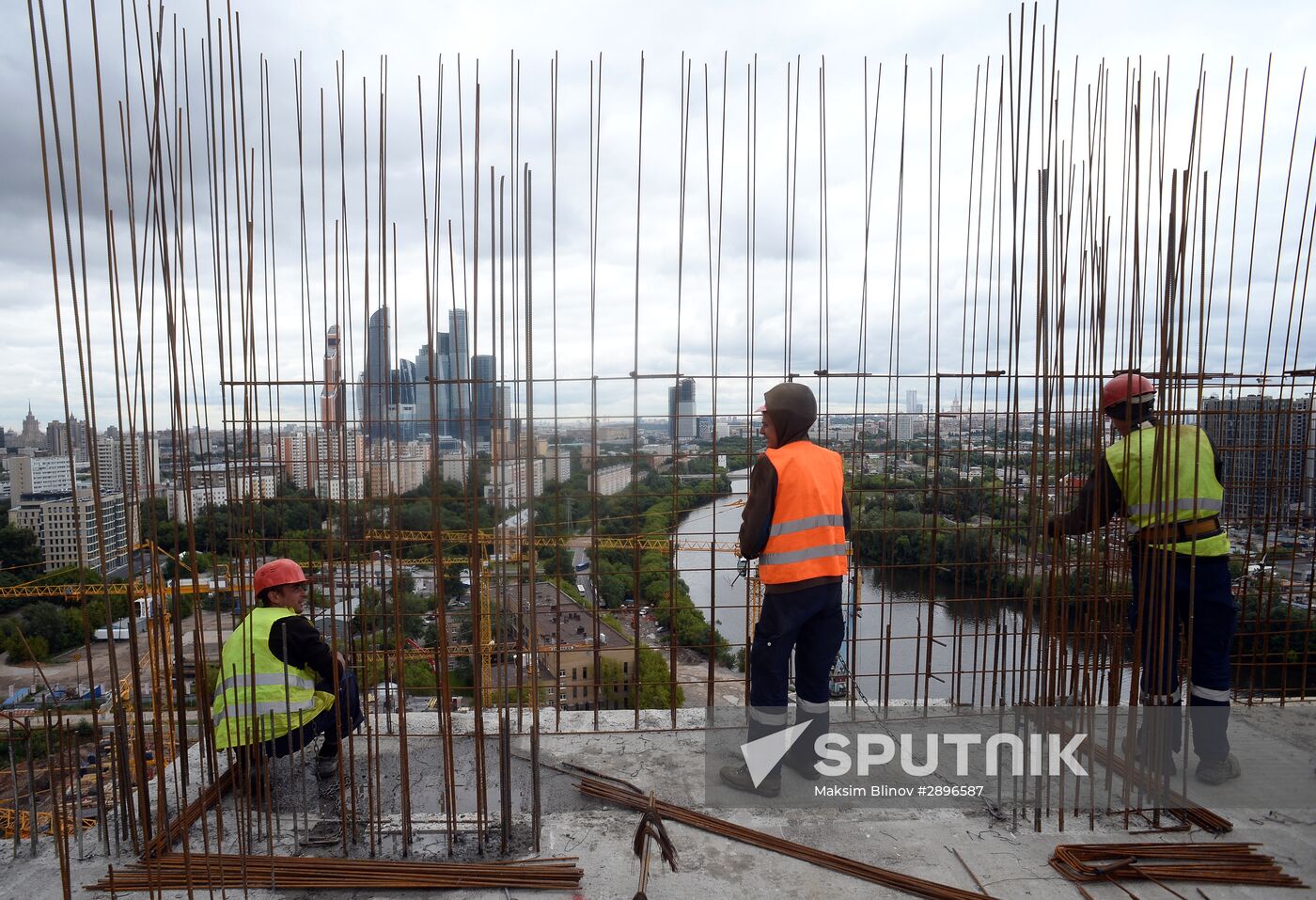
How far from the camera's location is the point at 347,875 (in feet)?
7.95

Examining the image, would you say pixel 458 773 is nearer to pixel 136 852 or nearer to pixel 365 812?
pixel 365 812

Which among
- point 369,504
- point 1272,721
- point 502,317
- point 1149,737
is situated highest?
point 502,317

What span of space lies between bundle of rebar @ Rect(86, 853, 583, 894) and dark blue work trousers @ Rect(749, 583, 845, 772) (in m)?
1.00

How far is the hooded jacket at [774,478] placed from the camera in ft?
9.63

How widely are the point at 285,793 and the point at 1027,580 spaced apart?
311 centimetres

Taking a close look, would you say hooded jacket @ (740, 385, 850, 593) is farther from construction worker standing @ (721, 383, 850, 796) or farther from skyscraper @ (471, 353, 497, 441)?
skyscraper @ (471, 353, 497, 441)

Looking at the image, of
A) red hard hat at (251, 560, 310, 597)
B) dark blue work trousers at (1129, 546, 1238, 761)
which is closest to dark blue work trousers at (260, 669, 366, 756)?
red hard hat at (251, 560, 310, 597)

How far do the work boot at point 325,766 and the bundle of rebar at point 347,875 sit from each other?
580 millimetres

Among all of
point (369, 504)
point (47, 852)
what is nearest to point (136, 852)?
point (47, 852)

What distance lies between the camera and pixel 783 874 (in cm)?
251

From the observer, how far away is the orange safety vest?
2.92 meters

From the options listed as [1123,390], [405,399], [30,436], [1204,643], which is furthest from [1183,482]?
[30,436]

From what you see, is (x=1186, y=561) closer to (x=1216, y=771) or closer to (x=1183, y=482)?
(x=1183, y=482)

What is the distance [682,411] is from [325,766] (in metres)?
2.49
